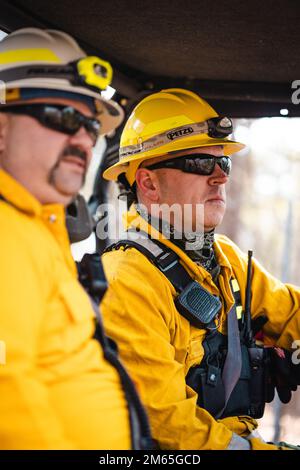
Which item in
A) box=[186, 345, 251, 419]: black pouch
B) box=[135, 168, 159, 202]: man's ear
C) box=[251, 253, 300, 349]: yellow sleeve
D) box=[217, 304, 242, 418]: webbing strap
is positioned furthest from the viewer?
box=[251, 253, 300, 349]: yellow sleeve

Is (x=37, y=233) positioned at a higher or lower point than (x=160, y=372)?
higher

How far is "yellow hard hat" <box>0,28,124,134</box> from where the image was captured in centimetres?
193

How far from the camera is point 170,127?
3.09 m

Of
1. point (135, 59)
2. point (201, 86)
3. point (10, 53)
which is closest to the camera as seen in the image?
point (10, 53)

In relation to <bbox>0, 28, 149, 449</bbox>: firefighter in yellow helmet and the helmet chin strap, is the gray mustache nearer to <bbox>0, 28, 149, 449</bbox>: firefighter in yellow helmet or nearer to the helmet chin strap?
<bbox>0, 28, 149, 449</bbox>: firefighter in yellow helmet

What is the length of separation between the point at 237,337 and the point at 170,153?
959 mm

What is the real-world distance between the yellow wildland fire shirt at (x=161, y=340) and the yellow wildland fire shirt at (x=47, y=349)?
0.54m

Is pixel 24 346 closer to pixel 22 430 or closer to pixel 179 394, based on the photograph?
pixel 22 430

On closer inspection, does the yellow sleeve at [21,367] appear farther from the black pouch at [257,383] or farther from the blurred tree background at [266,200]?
the blurred tree background at [266,200]

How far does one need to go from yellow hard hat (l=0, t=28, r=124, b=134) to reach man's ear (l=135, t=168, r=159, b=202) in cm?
106

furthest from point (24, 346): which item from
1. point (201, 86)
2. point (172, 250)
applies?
point (201, 86)

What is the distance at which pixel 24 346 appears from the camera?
5.32 ft

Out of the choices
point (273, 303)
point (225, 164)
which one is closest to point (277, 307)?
point (273, 303)

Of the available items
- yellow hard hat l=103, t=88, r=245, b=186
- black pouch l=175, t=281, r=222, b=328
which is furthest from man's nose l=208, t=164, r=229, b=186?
black pouch l=175, t=281, r=222, b=328
